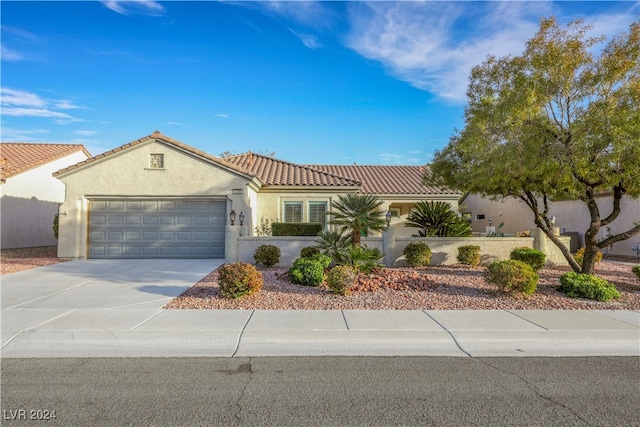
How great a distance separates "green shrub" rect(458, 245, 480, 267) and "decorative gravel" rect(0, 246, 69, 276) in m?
15.0

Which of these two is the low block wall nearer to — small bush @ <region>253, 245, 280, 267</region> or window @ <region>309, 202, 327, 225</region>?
small bush @ <region>253, 245, 280, 267</region>

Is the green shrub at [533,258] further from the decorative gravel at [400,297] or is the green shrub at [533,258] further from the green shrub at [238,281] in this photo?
the green shrub at [238,281]

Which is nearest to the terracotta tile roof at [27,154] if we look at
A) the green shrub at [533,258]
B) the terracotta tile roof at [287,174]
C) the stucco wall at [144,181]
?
the stucco wall at [144,181]

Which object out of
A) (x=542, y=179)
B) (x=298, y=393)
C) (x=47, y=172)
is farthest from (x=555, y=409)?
(x=47, y=172)

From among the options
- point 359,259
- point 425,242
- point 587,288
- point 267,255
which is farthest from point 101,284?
point 587,288

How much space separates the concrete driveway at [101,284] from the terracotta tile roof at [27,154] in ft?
24.2

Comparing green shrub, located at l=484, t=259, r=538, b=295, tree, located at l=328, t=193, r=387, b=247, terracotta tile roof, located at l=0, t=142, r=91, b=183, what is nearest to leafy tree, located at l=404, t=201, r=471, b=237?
tree, located at l=328, t=193, r=387, b=247

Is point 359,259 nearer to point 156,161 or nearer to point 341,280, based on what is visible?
point 341,280

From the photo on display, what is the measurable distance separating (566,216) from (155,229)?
2104 centimetres

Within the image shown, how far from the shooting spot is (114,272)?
1253 centimetres

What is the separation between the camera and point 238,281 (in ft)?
28.0

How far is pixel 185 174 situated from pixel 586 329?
14.5 m

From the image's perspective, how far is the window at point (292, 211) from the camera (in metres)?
19.2

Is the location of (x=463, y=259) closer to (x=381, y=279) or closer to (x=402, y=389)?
(x=381, y=279)
